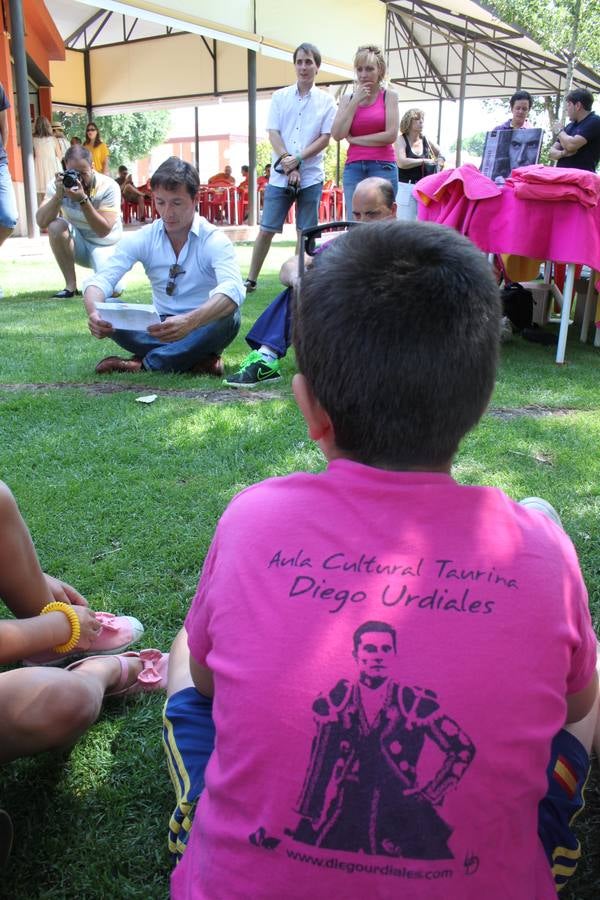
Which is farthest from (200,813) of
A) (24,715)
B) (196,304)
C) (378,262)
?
(196,304)

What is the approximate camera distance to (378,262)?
0.85 m

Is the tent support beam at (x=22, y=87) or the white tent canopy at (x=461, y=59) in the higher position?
the white tent canopy at (x=461, y=59)

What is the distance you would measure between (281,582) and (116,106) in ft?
64.6

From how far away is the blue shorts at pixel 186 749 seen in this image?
3.38 ft

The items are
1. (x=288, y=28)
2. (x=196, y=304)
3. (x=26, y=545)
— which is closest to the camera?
(x=26, y=545)

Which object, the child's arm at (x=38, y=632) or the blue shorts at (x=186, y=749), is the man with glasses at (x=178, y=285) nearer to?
the child's arm at (x=38, y=632)

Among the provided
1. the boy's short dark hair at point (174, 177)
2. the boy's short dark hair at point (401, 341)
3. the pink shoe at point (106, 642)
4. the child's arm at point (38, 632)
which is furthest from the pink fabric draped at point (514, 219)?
the boy's short dark hair at point (401, 341)

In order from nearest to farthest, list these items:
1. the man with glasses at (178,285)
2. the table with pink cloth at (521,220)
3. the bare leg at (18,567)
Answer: the bare leg at (18,567) → the man with glasses at (178,285) → the table with pink cloth at (521,220)

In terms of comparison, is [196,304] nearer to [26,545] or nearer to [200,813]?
[26,545]

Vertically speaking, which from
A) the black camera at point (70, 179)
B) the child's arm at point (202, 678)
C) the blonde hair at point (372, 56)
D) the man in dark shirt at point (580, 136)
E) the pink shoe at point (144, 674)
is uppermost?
the blonde hair at point (372, 56)

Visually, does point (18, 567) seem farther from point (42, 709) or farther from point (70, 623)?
point (42, 709)

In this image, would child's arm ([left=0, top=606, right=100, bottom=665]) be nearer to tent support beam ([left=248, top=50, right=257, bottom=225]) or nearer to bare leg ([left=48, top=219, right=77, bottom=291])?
bare leg ([left=48, top=219, right=77, bottom=291])

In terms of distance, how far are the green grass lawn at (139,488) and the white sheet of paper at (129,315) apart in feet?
1.03

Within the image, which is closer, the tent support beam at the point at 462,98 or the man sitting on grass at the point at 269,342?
the man sitting on grass at the point at 269,342
